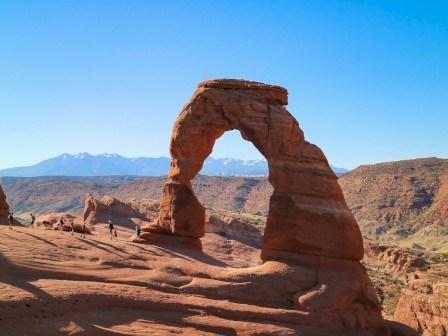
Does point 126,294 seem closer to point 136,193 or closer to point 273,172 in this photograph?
point 273,172

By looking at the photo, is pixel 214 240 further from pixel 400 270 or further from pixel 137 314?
pixel 137 314

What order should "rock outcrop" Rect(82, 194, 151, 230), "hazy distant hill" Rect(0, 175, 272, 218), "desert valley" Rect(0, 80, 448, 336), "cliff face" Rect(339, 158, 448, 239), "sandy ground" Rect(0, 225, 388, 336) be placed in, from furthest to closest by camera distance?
"hazy distant hill" Rect(0, 175, 272, 218), "cliff face" Rect(339, 158, 448, 239), "rock outcrop" Rect(82, 194, 151, 230), "desert valley" Rect(0, 80, 448, 336), "sandy ground" Rect(0, 225, 388, 336)

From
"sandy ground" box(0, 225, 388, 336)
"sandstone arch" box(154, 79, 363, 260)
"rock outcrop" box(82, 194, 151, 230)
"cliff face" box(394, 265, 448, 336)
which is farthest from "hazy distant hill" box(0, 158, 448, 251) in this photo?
"sandy ground" box(0, 225, 388, 336)

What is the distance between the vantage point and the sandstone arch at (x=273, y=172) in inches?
776

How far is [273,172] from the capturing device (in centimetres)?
2070

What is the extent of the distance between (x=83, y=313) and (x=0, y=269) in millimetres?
3402

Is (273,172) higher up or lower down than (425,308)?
higher up

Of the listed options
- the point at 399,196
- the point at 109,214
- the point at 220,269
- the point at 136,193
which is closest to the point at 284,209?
the point at 220,269

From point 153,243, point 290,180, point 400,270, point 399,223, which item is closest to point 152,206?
point 400,270

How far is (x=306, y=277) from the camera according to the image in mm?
18969

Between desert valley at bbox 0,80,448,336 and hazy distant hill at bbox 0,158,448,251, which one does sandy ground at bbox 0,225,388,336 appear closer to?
desert valley at bbox 0,80,448,336

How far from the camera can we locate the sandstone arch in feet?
64.6

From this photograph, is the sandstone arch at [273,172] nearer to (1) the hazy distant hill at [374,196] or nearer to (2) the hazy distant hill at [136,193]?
(1) the hazy distant hill at [374,196]

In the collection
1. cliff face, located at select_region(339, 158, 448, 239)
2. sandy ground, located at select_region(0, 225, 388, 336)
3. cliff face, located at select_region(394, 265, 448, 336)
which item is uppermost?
cliff face, located at select_region(339, 158, 448, 239)
